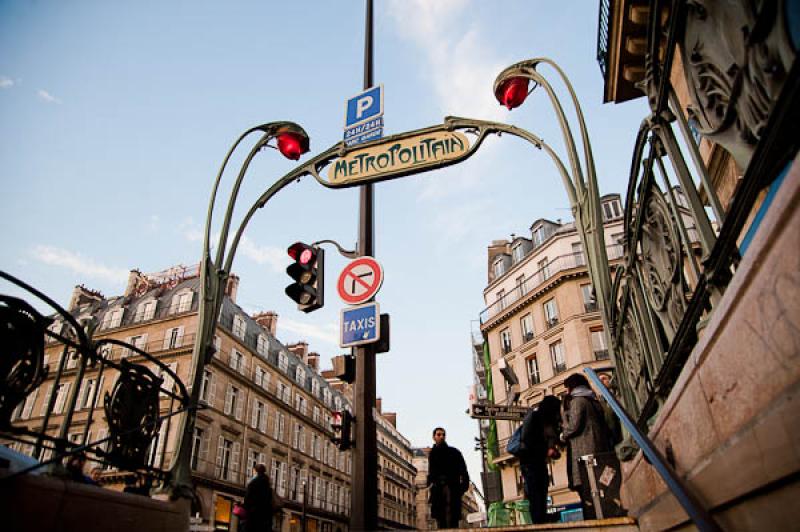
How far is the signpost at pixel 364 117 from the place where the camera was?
620cm

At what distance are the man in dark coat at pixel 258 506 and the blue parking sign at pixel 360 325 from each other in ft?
11.5

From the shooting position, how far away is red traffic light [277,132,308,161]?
6.24 metres

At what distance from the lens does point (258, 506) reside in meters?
7.56

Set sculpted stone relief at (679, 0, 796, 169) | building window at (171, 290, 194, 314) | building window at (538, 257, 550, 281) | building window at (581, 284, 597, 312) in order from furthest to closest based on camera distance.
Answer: building window at (171, 290, 194, 314)
building window at (538, 257, 550, 281)
building window at (581, 284, 597, 312)
sculpted stone relief at (679, 0, 796, 169)

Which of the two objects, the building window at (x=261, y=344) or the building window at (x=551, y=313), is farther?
the building window at (x=261, y=344)

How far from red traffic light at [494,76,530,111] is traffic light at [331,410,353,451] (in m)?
3.55

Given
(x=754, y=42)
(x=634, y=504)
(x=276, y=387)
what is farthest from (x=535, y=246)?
(x=754, y=42)

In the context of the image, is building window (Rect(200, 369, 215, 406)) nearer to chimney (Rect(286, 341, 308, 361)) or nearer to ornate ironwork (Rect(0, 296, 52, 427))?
chimney (Rect(286, 341, 308, 361))

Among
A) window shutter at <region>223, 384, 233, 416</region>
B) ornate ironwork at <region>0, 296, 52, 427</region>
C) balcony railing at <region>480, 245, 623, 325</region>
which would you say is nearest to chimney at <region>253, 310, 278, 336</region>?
window shutter at <region>223, 384, 233, 416</region>

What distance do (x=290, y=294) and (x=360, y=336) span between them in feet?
3.33

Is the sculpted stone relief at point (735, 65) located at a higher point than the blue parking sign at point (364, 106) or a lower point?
lower

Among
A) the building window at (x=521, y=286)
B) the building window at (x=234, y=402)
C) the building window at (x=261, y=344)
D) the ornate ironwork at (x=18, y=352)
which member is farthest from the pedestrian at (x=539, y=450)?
the building window at (x=261, y=344)

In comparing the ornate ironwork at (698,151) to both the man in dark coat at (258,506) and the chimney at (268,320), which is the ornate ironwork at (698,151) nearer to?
the man in dark coat at (258,506)

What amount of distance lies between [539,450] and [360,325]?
2.30 metres
